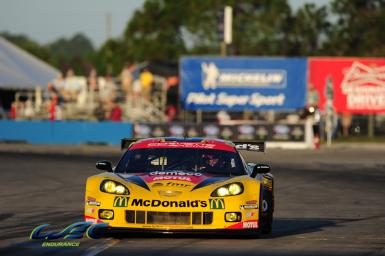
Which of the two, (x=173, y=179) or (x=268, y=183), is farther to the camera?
(x=268, y=183)

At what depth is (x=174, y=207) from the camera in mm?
11188

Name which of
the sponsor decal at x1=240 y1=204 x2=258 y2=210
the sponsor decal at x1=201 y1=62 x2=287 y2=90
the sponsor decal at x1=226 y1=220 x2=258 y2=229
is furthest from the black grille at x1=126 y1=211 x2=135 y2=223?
the sponsor decal at x1=201 y1=62 x2=287 y2=90

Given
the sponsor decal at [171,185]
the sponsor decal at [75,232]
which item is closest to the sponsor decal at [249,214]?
the sponsor decal at [171,185]

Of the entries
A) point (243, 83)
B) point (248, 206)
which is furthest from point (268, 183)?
point (243, 83)

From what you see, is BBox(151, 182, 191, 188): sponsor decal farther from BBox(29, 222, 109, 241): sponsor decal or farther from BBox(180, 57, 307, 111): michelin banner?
BBox(180, 57, 307, 111): michelin banner

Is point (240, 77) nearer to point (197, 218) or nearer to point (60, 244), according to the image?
point (197, 218)

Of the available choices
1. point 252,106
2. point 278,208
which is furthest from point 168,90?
point 278,208

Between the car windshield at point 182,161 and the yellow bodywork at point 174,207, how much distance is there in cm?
88

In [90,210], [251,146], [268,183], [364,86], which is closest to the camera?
[90,210]

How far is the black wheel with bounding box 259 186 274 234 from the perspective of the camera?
1180cm

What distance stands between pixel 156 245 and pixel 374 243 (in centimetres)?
237

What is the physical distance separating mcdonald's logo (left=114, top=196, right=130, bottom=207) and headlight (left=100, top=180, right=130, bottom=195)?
0.06 m

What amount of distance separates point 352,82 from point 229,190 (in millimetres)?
34678

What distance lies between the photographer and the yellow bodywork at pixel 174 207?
36.7 ft
